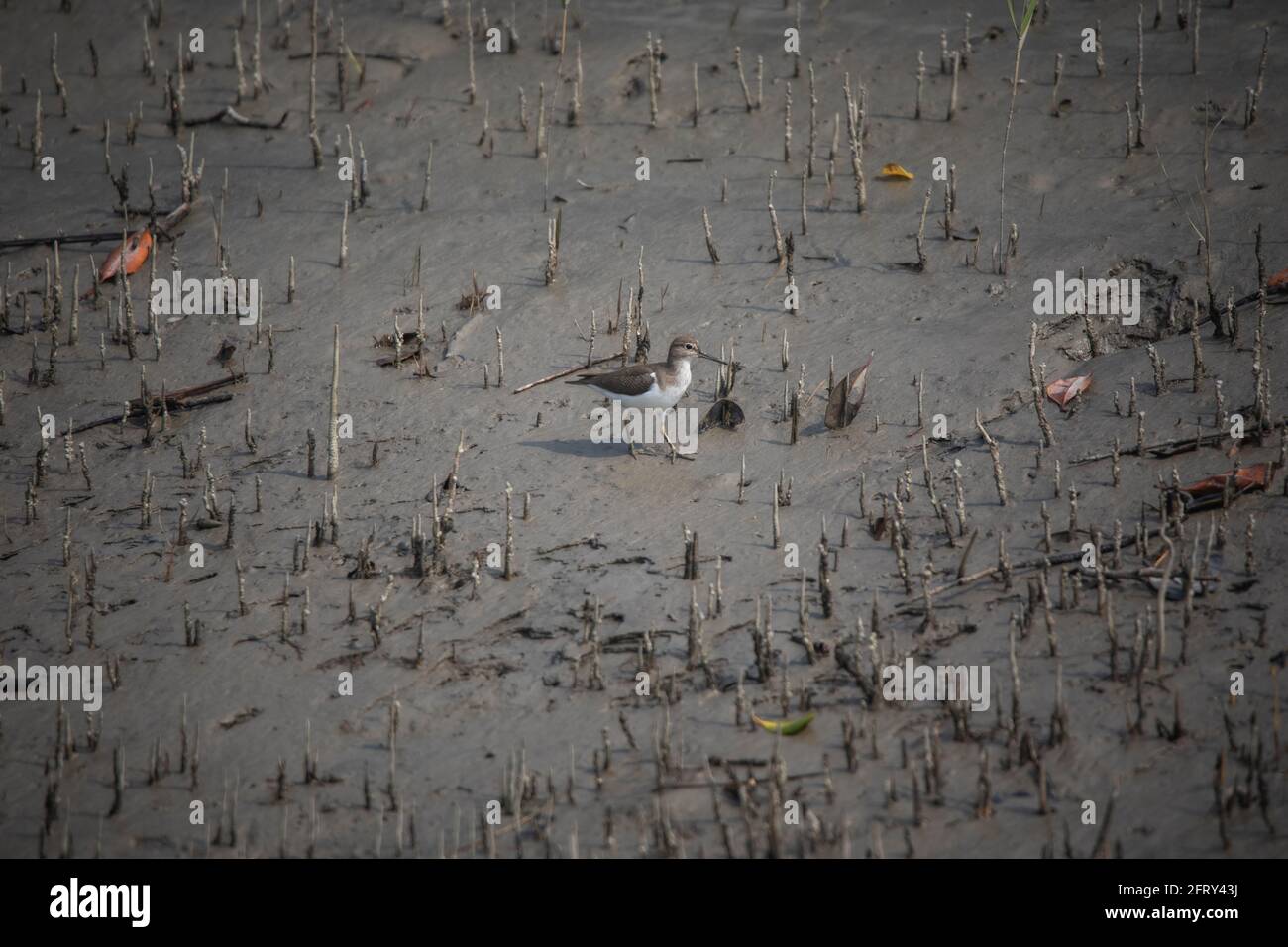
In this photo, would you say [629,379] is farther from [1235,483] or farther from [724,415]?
[1235,483]

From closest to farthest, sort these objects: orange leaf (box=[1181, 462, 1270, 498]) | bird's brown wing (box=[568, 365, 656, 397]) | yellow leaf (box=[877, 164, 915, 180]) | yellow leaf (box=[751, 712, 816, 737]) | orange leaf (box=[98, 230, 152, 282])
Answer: yellow leaf (box=[751, 712, 816, 737]) → orange leaf (box=[1181, 462, 1270, 498]) → bird's brown wing (box=[568, 365, 656, 397]) → orange leaf (box=[98, 230, 152, 282]) → yellow leaf (box=[877, 164, 915, 180])

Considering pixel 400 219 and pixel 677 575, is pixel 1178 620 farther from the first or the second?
pixel 400 219

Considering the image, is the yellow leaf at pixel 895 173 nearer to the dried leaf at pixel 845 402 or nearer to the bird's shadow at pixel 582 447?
the dried leaf at pixel 845 402

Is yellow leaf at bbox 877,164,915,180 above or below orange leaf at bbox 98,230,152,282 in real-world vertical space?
above

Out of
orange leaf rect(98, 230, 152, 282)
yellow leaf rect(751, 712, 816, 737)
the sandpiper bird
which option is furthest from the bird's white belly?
orange leaf rect(98, 230, 152, 282)

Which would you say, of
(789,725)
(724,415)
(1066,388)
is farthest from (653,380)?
(789,725)

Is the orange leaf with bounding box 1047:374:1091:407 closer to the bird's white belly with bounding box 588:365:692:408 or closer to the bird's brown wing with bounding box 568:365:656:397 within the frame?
the bird's white belly with bounding box 588:365:692:408
